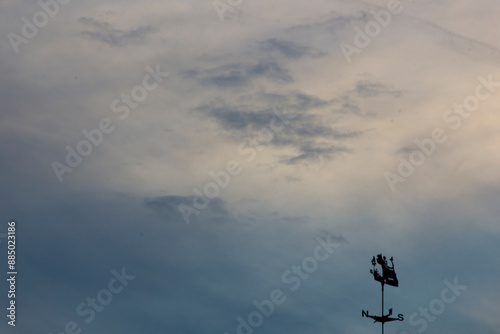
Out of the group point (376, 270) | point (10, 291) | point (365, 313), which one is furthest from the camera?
point (10, 291)

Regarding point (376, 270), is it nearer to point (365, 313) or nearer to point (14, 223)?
point (365, 313)

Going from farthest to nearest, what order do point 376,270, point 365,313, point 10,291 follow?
point 10,291 < point 376,270 < point 365,313

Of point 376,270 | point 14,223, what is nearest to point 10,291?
point 14,223

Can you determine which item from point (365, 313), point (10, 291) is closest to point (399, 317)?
point (365, 313)

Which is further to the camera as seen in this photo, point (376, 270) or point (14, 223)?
point (14, 223)

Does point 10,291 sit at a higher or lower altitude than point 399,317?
higher

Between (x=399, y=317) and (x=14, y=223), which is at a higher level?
(x=14, y=223)

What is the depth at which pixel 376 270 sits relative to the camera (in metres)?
64.8

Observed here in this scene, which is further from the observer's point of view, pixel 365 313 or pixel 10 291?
pixel 10 291

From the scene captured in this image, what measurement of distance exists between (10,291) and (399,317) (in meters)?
51.0

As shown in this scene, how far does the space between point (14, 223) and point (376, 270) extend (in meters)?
50.4

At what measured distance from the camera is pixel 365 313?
2368 inches

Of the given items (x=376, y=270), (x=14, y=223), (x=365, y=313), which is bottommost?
(x=365, y=313)

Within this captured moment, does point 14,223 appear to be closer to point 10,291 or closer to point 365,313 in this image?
point 10,291
